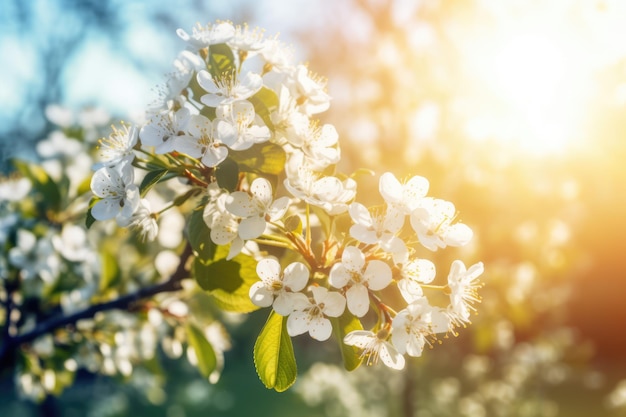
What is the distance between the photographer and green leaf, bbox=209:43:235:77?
1157 millimetres

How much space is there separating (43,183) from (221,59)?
3.42 feet

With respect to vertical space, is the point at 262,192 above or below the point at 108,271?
above

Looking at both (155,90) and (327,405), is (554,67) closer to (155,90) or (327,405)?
(155,90)

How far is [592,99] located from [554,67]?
14.6 inches

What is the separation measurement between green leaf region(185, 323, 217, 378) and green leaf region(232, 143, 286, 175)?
770 millimetres

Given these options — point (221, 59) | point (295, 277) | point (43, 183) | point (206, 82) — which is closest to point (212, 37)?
point (221, 59)

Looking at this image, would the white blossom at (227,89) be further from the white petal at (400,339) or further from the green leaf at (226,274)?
the white petal at (400,339)

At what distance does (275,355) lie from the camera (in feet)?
3.58

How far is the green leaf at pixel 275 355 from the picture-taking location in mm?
1081

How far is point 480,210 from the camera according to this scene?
331 cm

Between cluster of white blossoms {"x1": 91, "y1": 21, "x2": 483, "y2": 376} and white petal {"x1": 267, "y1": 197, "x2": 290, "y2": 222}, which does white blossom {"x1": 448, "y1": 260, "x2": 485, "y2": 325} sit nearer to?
cluster of white blossoms {"x1": 91, "y1": 21, "x2": 483, "y2": 376}

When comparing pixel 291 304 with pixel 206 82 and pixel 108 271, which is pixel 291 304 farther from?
pixel 108 271

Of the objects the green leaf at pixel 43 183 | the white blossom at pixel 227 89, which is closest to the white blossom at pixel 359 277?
the white blossom at pixel 227 89

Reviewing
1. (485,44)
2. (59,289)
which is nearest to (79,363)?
(59,289)
